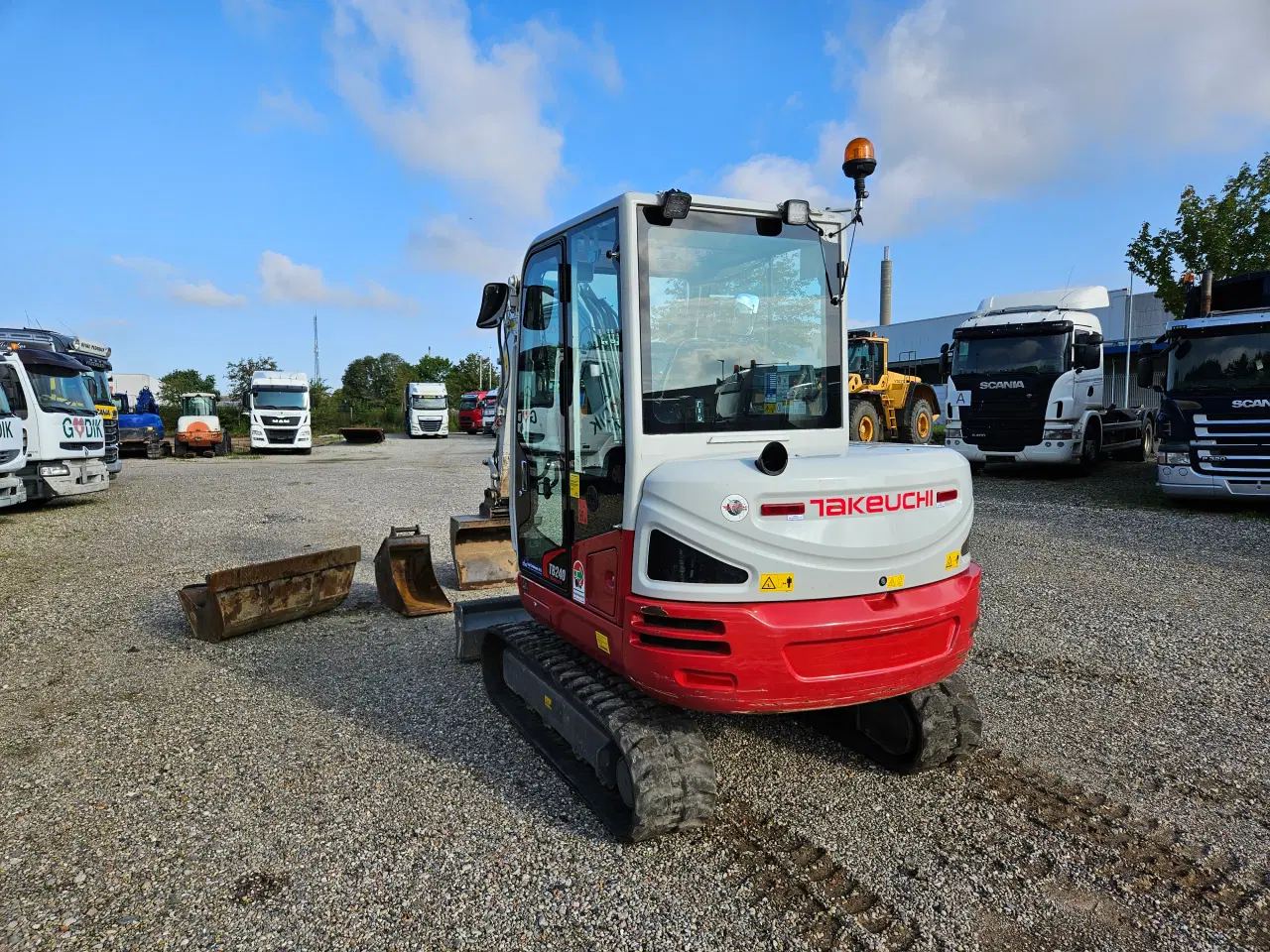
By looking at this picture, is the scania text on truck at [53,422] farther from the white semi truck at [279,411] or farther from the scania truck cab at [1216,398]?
the scania truck cab at [1216,398]

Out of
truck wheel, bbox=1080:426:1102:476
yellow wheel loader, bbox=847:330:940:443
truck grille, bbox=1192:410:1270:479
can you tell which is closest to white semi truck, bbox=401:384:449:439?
yellow wheel loader, bbox=847:330:940:443

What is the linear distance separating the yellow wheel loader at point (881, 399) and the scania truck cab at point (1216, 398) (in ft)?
19.2

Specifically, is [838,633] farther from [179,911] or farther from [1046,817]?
[179,911]

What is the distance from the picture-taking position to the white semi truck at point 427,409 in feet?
122

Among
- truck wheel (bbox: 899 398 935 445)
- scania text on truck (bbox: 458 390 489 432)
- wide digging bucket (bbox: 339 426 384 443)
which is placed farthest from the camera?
scania text on truck (bbox: 458 390 489 432)

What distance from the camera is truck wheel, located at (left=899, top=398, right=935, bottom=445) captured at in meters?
19.4

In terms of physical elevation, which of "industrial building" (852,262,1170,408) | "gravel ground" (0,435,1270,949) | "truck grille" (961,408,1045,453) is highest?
"industrial building" (852,262,1170,408)

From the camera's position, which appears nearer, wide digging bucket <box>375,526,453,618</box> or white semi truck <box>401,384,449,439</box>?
wide digging bucket <box>375,526,453,618</box>

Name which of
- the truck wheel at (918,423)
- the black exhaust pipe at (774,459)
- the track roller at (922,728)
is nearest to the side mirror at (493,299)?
the black exhaust pipe at (774,459)

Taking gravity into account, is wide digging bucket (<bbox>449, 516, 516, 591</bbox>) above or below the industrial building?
below

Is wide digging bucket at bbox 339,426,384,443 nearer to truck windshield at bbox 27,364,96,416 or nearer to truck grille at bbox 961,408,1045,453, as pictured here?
truck windshield at bbox 27,364,96,416

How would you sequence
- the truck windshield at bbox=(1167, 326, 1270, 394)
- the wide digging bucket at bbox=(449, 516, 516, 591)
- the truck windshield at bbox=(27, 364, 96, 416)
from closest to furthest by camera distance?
1. the wide digging bucket at bbox=(449, 516, 516, 591)
2. the truck windshield at bbox=(1167, 326, 1270, 394)
3. the truck windshield at bbox=(27, 364, 96, 416)

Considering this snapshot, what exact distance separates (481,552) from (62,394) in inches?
375

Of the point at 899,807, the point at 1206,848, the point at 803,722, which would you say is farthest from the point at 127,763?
the point at 1206,848
